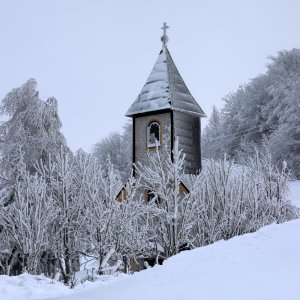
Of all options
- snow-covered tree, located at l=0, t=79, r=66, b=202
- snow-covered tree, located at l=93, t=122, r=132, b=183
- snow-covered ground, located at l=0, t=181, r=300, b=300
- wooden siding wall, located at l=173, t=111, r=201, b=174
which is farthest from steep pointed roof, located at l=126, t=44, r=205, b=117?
snow-covered tree, located at l=93, t=122, r=132, b=183

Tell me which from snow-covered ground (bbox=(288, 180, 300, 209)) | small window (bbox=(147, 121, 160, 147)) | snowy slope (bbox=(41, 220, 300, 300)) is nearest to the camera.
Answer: snowy slope (bbox=(41, 220, 300, 300))

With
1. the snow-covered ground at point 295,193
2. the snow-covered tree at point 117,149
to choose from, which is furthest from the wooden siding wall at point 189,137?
the snow-covered tree at point 117,149

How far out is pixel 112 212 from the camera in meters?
Answer: 14.7

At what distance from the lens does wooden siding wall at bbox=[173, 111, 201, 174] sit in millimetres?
20828

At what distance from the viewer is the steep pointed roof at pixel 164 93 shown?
21047mm

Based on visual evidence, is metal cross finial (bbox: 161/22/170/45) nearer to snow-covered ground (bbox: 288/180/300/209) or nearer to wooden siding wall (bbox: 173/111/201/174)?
wooden siding wall (bbox: 173/111/201/174)

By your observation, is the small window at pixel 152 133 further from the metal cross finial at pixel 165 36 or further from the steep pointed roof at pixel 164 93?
the metal cross finial at pixel 165 36

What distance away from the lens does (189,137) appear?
21.3 m

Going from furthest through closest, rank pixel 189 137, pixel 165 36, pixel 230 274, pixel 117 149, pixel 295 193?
pixel 117 149, pixel 295 193, pixel 165 36, pixel 189 137, pixel 230 274

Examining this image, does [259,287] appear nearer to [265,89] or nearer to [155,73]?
[155,73]

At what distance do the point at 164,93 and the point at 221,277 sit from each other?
1439 cm

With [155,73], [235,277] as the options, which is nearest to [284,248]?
[235,277]

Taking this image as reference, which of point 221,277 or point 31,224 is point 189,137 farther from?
point 221,277

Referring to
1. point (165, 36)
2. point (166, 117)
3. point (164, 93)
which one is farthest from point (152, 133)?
point (165, 36)
